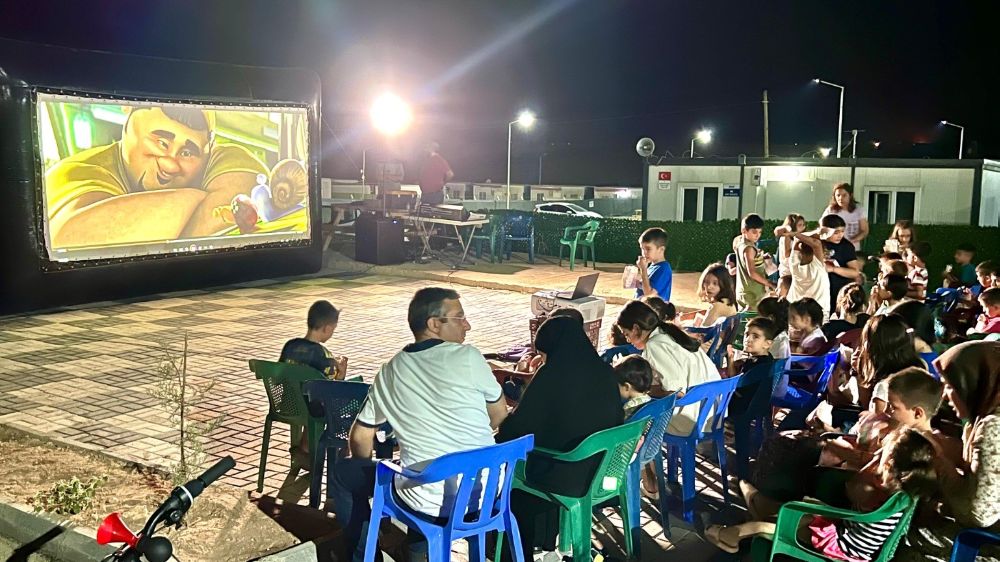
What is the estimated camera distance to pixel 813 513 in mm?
3217

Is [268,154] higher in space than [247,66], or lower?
lower

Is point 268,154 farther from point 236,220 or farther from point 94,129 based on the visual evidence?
point 94,129

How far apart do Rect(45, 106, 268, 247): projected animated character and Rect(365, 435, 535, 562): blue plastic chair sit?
8.89 m

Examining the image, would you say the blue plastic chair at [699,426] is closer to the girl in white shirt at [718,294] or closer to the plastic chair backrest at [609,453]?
the plastic chair backrest at [609,453]

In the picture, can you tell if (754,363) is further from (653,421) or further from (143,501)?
(143,501)

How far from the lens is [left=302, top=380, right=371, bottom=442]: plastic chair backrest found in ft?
14.1

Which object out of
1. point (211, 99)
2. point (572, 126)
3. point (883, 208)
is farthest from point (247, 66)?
point (572, 126)

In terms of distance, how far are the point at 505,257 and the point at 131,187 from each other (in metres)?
7.85

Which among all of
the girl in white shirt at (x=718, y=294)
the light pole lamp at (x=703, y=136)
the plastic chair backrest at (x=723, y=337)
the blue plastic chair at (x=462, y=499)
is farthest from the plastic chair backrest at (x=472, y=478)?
the light pole lamp at (x=703, y=136)

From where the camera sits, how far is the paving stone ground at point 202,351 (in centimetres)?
581

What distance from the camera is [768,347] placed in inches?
207

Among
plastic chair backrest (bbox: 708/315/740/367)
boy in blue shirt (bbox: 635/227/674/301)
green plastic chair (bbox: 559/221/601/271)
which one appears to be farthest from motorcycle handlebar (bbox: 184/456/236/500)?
green plastic chair (bbox: 559/221/601/271)

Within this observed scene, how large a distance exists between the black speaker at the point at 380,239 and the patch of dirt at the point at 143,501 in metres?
10.4

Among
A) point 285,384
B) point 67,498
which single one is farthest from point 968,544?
point 67,498
